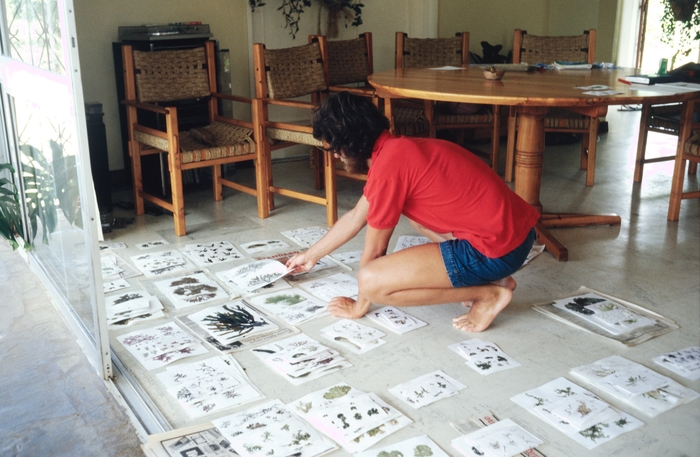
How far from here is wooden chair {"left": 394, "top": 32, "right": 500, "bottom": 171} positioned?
4.64 metres

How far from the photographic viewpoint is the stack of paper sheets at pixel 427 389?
7.14 ft

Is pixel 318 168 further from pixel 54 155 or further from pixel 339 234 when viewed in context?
pixel 54 155

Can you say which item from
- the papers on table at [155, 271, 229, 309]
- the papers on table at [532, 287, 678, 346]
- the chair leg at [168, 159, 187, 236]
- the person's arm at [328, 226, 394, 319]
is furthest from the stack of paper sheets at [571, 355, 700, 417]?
the chair leg at [168, 159, 187, 236]

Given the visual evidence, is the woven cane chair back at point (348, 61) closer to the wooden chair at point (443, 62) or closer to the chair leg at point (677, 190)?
the wooden chair at point (443, 62)

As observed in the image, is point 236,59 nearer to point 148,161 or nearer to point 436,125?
point 148,161

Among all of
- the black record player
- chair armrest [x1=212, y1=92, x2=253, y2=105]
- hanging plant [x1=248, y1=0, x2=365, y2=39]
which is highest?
hanging plant [x1=248, y1=0, x2=365, y2=39]

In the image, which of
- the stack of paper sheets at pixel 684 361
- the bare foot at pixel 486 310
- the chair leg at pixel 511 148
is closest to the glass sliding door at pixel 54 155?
the bare foot at pixel 486 310

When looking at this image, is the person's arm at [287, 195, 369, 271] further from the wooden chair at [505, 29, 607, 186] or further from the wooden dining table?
the wooden chair at [505, 29, 607, 186]

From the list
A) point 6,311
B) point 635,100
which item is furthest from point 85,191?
→ point 635,100

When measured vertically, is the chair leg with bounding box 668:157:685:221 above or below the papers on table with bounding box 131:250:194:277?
above

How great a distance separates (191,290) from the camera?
301 cm

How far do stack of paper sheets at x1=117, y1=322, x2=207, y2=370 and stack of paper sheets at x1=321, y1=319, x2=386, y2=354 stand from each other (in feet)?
1.52

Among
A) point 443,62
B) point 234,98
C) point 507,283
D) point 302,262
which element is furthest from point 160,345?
point 443,62

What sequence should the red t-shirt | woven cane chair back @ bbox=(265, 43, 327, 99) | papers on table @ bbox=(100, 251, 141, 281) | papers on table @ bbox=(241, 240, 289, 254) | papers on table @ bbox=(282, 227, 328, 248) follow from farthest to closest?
woven cane chair back @ bbox=(265, 43, 327, 99)
papers on table @ bbox=(282, 227, 328, 248)
papers on table @ bbox=(241, 240, 289, 254)
papers on table @ bbox=(100, 251, 141, 281)
the red t-shirt
